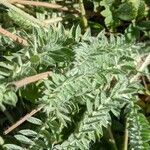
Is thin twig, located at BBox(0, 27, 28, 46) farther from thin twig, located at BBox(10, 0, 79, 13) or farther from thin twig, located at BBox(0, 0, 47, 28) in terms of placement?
thin twig, located at BBox(10, 0, 79, 13)

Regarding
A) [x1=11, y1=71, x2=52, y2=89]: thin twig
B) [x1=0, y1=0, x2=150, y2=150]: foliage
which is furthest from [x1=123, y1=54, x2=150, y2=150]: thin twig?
[x1=11, y1=71, x2=52, y2=89]: thin twig

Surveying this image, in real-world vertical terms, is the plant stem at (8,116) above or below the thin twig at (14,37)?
below

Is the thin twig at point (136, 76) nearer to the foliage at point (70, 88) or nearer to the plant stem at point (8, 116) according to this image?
the foliage at point (70, 88)

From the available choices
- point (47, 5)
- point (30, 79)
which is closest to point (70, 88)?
point (30, 79)

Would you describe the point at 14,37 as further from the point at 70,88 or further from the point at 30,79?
the point at 70,88

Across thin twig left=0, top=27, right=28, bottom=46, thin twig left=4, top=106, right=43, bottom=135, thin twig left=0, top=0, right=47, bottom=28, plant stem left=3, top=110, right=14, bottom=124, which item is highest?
thin twig left=0, top=0, right=47, bottom=28

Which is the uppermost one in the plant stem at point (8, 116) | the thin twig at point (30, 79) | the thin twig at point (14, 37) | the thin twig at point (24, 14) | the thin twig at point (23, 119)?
the thin twig at point (24, 14)

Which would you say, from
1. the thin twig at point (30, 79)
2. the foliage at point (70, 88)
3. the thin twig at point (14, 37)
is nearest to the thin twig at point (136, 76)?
the foliage at point (70, 88)

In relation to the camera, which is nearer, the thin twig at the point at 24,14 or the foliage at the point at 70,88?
the foliage at the point at 70,88

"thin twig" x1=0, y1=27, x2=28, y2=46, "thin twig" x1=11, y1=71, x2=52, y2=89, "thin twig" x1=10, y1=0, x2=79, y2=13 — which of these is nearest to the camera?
"thin twig" x1=11, y1=71, x2=52, y2=89

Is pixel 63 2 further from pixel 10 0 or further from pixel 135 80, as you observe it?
pixel 135 80
